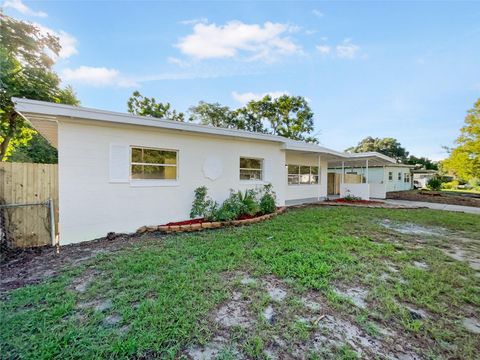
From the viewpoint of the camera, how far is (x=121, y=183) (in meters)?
5.56

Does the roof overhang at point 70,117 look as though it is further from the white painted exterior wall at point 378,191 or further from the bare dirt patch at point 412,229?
the white painted exterior wall at point 378,191

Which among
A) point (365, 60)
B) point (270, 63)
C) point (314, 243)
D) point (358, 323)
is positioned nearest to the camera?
point (358, 323)

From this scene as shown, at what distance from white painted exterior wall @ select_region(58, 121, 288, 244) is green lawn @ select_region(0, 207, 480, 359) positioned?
1.53m

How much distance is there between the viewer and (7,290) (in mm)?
2883

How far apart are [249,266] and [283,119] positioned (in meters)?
23.7

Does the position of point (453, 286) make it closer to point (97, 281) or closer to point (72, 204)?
point (97, 281)

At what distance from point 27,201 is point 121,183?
1.90 metres

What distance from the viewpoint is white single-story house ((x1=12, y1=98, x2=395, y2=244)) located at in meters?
4.89

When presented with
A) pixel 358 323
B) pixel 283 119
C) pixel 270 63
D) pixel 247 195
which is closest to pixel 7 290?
pixel 358 323

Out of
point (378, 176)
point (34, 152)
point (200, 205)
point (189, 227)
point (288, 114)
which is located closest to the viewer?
point (189, 227)

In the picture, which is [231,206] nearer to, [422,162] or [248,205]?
[248,205]

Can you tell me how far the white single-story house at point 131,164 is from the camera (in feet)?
16.1

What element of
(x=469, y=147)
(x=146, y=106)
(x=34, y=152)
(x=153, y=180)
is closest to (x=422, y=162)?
(x=469, y=147)

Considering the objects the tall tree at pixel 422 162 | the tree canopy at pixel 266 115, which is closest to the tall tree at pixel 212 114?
the tree canopy at pixel 266 115
